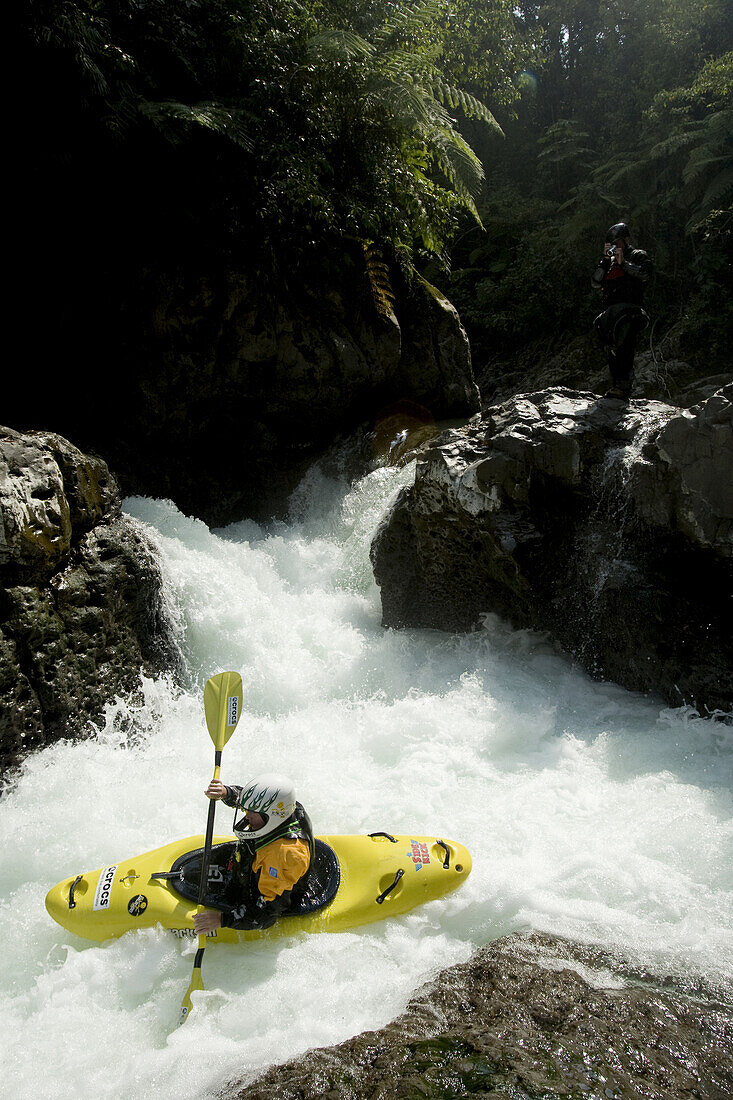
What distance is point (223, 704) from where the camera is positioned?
3.41 m

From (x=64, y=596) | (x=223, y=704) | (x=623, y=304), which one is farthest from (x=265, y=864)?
(x=623, y=304)

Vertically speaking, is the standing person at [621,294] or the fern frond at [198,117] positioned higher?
the fern frond at [198,117]

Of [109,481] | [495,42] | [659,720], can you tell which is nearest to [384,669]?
[659,720]

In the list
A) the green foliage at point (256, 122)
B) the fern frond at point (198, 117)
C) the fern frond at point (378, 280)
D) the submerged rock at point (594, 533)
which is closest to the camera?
the submerged rock at point (594, 533)

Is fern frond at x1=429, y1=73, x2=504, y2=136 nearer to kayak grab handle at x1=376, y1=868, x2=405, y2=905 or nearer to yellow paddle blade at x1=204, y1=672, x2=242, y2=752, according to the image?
yellow paddle blade at x1=204, y1=672, x2=242, y2=752

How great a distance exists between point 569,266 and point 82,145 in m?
7.20

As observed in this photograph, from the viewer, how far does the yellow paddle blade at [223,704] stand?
11.1 feet

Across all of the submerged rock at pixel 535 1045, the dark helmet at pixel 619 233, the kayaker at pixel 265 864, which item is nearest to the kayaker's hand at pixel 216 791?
the kayaker at pixel 265 864

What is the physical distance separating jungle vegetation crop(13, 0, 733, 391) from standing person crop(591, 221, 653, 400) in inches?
109

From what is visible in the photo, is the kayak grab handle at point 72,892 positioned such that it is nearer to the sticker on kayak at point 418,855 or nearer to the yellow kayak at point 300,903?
the yellow kayak at point 300,903

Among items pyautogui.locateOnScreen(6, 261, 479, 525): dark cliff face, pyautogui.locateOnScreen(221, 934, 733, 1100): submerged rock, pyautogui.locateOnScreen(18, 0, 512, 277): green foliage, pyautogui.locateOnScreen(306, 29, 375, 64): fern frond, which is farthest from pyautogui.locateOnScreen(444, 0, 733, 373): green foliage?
pyautogui.locateOnScreen(221, 934, 733, 1100): submerged rock

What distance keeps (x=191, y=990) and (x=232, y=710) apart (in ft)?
4.08

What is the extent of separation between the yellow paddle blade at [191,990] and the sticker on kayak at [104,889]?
0.54 m

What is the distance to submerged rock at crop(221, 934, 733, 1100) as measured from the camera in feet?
6.46
